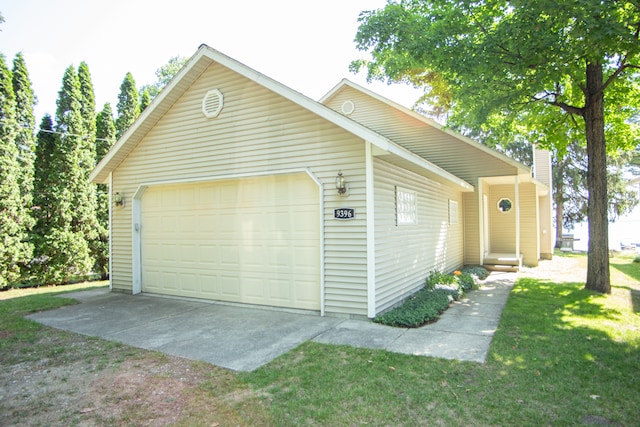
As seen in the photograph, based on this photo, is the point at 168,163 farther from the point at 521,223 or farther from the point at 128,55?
the point at 521,223

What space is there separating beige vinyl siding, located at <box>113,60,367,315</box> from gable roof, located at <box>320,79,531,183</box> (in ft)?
20.7

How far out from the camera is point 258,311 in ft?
22.8

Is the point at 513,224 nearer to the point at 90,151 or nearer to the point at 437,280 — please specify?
the point at 437,280

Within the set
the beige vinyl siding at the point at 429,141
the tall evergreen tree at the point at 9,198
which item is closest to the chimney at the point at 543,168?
the beige vinyl siding at the point at 429,141

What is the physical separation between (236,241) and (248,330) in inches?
88.9

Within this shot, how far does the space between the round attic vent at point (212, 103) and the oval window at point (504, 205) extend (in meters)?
10.6

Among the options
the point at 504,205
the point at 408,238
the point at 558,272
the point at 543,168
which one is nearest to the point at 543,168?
the point at 543,168

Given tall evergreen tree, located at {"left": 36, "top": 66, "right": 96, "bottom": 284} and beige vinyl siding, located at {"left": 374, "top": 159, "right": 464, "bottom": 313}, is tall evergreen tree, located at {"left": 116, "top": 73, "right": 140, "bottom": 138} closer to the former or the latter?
tall evergreen tree, located at {"left": 36, "top": 66, "right": 96, "bottom": 284}

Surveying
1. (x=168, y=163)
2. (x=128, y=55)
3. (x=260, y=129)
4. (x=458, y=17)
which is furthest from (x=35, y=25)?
(x=458, y=17)

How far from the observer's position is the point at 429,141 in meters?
12.4

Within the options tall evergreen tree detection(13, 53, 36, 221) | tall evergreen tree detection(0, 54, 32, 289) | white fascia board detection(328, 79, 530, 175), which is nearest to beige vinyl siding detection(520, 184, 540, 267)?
white fascia board detection(328, 79, 530, 175)

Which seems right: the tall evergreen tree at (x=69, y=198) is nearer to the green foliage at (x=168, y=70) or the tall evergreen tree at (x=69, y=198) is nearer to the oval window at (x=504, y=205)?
the oval window at (x=504, y=205)

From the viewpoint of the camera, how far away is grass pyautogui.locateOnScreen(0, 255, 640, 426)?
3156 millimetres

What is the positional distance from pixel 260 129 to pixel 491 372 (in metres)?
5.36
